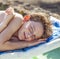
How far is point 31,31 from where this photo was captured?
332cm

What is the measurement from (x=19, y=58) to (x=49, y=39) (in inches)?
20.7

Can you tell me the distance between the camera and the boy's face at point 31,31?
10.8 feet

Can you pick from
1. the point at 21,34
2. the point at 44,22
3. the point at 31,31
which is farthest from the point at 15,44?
the point at 44,22

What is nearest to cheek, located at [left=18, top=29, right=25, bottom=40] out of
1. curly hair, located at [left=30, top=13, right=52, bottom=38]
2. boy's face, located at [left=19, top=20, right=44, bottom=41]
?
boy's face, located at [left=19, top=20, right=44, bottom=41]

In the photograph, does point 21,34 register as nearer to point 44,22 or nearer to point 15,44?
point 15,44

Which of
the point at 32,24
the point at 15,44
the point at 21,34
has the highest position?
the point at 32,24

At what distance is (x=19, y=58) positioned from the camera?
11.1ft

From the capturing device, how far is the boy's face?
3.30m

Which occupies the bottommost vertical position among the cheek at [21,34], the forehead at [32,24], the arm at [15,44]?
the arm at [15,44]

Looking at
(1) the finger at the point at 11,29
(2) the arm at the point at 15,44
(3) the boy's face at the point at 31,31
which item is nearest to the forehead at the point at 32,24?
(3) the boy's face at the point at 31,31

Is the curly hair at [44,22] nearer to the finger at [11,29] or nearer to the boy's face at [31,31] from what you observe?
the boy's face at [31,31]

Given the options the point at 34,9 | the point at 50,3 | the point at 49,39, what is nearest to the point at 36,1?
the point at 50,3

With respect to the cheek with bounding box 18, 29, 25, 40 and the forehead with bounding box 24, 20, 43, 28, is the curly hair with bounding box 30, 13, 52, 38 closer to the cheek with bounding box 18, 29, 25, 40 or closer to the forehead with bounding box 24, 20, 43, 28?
the forehead with bounding box 24, 20, 43, 28

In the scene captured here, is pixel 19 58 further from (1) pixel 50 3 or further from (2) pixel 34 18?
(1) pixel 50 3
